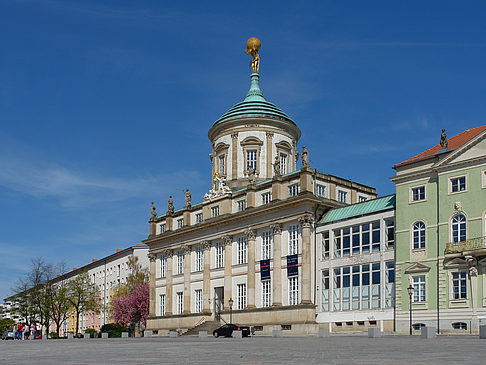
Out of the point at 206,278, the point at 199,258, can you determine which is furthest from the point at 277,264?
the point at 199,258

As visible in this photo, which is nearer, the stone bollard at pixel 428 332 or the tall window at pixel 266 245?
the stone bollard at pixel 428 332

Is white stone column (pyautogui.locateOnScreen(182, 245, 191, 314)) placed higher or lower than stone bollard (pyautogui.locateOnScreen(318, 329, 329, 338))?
higher

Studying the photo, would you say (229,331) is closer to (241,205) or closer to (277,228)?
(277,228)

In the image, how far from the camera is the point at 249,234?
64500 millimetres

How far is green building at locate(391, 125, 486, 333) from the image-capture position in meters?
45.6

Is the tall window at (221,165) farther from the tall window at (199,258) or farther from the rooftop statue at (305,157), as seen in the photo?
the rooftop statue at (305,157)

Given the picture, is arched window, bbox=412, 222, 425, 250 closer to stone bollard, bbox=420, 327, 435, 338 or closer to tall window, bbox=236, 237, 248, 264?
stone bollard, bbox=420, 327, 435, 338

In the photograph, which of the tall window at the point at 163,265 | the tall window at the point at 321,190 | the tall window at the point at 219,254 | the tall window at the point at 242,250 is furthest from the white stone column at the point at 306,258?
the tall window at the point at 163,265

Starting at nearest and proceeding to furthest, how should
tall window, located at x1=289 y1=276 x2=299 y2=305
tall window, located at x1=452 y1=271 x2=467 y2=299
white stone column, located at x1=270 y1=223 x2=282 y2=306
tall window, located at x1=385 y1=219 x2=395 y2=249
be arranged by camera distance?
tall window, located at x1=452 y1=271 x2=467 y2=299 → tall window, located at x1=385 y1=219 x2=395 y2=249 → tall window, located at x1=289 y1=276 x2=299 y2=305 → white stone column, located at x1=270 y1=223 x2=282 y2=306

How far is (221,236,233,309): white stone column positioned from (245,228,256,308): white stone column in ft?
10.8

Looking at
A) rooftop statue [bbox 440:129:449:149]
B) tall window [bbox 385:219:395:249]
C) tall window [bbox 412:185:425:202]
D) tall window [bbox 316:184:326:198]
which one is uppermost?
rooftop statue [bbox 440:129:449:149]

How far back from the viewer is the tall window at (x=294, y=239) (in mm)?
60094

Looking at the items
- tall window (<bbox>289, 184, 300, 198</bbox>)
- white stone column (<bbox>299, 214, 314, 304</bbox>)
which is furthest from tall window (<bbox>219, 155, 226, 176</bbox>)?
white stone column (<bbox>299, 214, 314, 304</bbox>)

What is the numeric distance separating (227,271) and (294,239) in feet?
31.8
